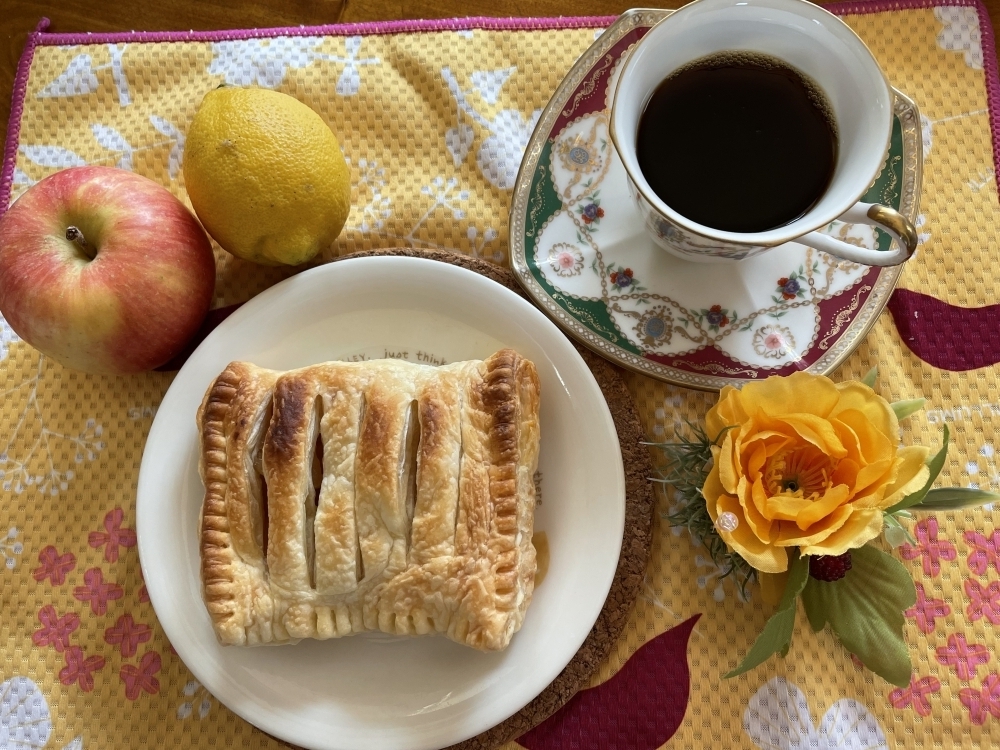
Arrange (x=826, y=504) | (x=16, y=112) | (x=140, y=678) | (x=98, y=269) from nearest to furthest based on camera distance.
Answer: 1. (x=826, y=504)
2. (x=98, y=269)
3. (x=140, y=678)
4. (x=16, y=112)

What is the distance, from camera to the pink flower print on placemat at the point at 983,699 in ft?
3.19

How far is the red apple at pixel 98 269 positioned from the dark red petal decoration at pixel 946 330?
3.40 feet

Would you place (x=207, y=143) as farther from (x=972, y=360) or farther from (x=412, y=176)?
(x=972, y=360)

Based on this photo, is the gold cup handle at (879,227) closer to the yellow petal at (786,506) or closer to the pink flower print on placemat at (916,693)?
the yellow petal at (786,506)

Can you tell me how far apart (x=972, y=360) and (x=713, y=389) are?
405 millimetres

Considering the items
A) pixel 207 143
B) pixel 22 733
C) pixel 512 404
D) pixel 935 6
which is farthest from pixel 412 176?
pixel 22 733

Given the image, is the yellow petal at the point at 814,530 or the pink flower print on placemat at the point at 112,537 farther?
the pink flower print on placemat at the point at 112,537

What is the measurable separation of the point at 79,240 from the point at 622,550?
33.1 inches

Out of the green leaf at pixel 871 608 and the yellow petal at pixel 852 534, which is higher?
the yellow petal at pixel 852 534

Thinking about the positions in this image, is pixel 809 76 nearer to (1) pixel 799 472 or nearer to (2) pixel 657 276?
(2) pixel 657 276

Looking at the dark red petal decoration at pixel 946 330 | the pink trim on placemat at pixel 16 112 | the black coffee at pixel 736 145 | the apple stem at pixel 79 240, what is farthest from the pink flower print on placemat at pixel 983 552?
the pink trim on placemat at pixel 16 112

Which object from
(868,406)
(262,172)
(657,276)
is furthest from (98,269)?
(868,406)

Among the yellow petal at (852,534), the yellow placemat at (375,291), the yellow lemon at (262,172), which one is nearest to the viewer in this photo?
the yellow petal at (852,534)

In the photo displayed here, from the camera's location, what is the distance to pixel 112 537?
104 centimetres
